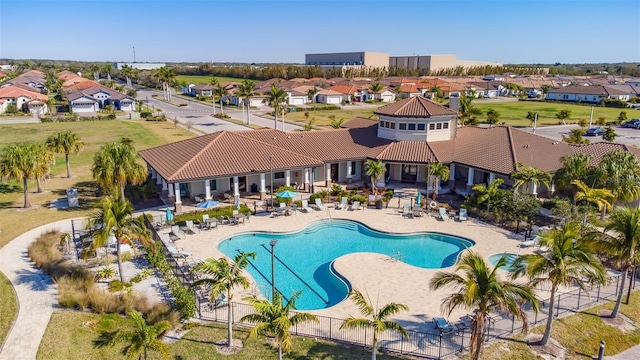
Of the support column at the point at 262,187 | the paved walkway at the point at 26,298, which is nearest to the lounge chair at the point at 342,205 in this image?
the support column at the point at 262,187

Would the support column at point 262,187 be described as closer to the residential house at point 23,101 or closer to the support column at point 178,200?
the support column at point 178,200

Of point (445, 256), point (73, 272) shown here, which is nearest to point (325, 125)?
point (445, 256)

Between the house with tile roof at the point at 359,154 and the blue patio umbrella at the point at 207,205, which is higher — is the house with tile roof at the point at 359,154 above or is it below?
above

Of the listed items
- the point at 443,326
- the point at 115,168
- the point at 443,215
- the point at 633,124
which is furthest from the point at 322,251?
the point at 633,124

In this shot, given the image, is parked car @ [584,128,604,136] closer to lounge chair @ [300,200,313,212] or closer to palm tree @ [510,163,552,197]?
palm tree @ [510,163,552,197]

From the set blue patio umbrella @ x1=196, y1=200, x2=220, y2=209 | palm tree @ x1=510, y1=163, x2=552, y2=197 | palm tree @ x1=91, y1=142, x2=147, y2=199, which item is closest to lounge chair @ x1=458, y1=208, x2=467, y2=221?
palm tree @ x1=510, y1=163, x2=552, y2=197

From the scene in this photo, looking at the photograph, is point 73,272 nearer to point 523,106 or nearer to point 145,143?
point 145,143
